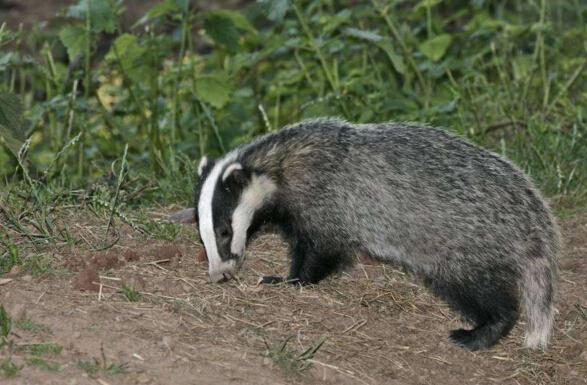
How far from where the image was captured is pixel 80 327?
490cm

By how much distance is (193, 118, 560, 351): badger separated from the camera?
5832mm

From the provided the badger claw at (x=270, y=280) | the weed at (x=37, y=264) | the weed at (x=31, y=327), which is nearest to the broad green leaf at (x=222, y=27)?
the badger claw at (x=270, y=280)

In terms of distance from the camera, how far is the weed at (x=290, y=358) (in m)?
4.94

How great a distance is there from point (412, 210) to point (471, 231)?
34cm

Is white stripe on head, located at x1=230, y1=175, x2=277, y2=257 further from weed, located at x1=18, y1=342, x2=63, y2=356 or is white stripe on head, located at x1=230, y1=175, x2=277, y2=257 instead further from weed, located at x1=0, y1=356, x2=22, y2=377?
weed, located at x1=0, y1=356, x2=22, y2=377

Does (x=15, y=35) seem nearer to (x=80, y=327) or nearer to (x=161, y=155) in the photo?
(x=161, y=155)

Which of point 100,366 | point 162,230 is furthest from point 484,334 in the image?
point 100,366

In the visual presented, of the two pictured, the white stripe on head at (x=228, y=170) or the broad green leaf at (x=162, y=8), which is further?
the broad green leaf at (x=162, y=8)

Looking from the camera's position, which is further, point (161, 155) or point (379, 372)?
point (161, 155)

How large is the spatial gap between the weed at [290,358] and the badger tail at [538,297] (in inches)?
50.8

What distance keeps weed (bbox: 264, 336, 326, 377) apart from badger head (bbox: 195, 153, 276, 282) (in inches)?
32.0

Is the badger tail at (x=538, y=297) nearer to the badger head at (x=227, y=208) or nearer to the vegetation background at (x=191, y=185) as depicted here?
the vegetation background at (x=191, y=185)

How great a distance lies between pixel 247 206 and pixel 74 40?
2.33 metres

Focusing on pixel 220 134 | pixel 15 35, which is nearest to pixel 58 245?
pixel 15 35
